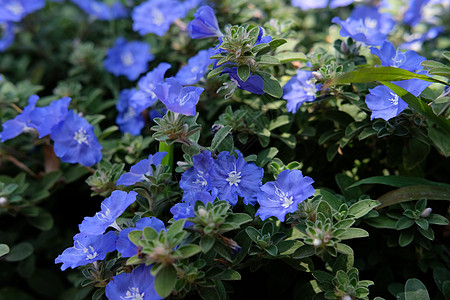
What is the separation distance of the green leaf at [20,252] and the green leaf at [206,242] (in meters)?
1.06

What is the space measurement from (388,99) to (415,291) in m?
0.75

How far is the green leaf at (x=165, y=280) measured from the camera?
1.33 meters

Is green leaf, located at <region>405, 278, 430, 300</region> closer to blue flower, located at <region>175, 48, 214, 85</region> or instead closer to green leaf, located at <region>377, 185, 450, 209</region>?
green leaf, located at <region>377, 185, 450, 209</region>

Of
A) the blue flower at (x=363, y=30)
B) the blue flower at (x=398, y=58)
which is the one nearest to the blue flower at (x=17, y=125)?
the blue flower at (x=363, y=30)

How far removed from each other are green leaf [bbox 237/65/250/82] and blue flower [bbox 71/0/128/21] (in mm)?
1914

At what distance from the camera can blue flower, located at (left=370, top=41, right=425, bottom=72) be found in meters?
1.90

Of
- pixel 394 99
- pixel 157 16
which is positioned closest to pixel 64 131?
pixel 157 16

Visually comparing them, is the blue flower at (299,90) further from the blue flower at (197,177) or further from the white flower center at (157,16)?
the white flower center at (157,16)

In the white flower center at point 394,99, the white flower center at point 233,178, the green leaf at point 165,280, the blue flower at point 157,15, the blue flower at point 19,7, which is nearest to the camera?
the green leaf at point 165,280

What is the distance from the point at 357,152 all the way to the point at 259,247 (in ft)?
2.50

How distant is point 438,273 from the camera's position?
176cm

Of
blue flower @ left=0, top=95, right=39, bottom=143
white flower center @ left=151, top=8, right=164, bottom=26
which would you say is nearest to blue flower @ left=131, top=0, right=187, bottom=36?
white flower center @ left=151, top=8, right=164, bottom=26

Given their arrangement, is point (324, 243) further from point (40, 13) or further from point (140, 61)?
point (40, 13)

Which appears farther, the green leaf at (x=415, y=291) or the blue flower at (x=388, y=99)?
the blue flower at (x=388, y=99)
